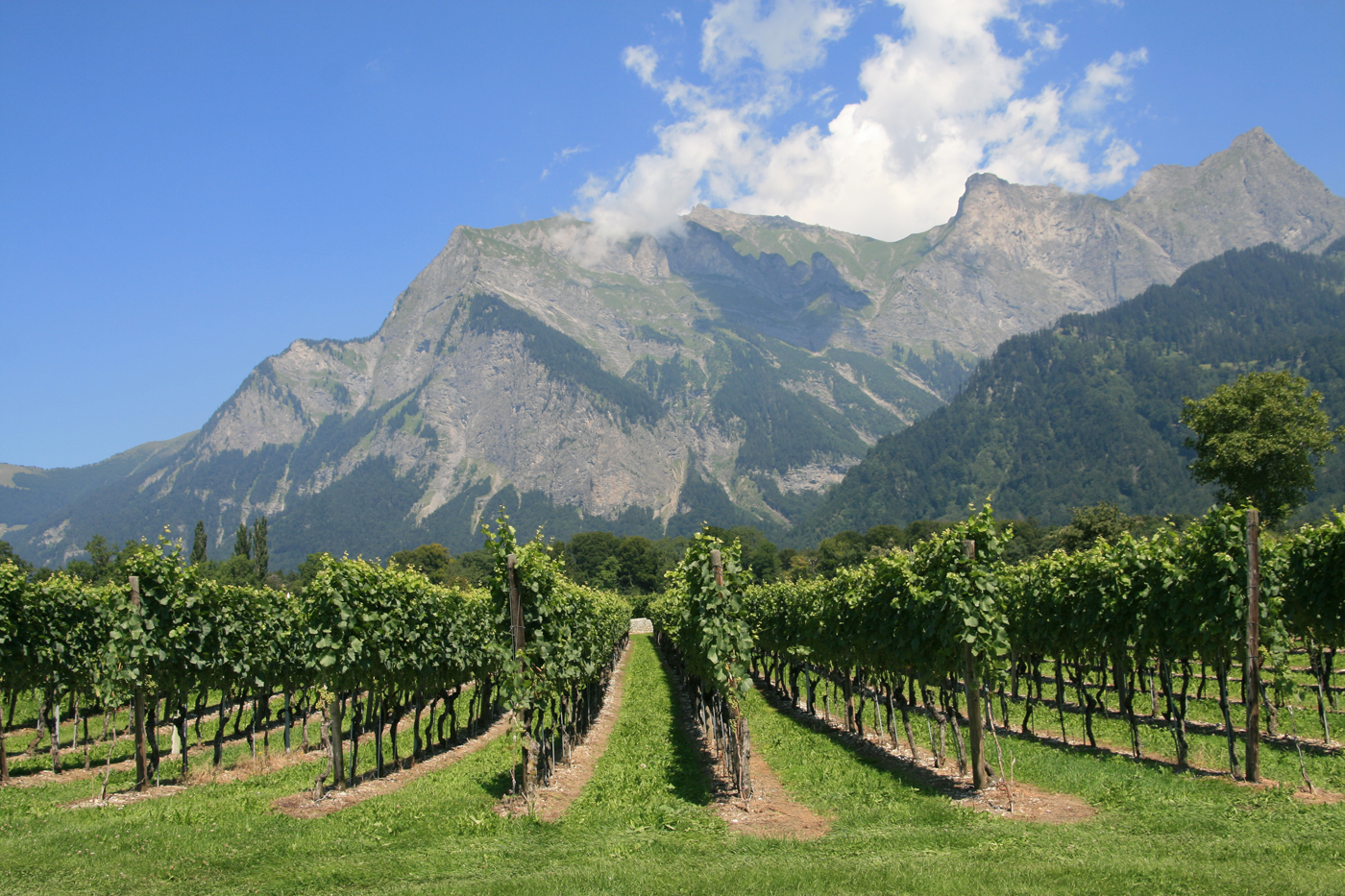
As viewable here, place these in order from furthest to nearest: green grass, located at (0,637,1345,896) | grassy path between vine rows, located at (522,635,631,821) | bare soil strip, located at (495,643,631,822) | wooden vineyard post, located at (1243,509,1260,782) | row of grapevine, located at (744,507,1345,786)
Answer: grassy path between vine rows, located at (522,635,631,821), bare soil strip, located at (495,643,631,822), row of grapevine, located at (744,507,1345,786), wooden vineyard post, located at (1243,509,1260,782), green grass, located at (0,637,1345,896)

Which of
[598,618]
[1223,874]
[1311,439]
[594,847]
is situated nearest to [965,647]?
[1223,874]

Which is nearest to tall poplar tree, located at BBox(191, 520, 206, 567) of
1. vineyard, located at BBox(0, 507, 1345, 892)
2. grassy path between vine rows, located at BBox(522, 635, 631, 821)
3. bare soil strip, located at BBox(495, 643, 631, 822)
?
grassy path between vine rows, located at BBox(522, 635, 631, 821)

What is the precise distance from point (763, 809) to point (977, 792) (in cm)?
415

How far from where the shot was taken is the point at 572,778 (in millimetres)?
21359

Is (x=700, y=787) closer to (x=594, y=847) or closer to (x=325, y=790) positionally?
Result: (x=594, y=847)

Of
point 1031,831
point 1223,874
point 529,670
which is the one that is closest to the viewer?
point 1223,874

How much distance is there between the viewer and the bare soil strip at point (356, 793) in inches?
650

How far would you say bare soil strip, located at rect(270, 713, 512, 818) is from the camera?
1652cm

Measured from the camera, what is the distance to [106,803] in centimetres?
1641

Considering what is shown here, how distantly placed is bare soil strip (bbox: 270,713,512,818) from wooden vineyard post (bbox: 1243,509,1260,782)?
1491 cm

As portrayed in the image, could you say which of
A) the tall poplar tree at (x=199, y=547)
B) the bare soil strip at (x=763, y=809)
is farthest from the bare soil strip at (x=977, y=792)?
the tall poplar tree at (x=199, y=547)

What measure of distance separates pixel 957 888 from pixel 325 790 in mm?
14963

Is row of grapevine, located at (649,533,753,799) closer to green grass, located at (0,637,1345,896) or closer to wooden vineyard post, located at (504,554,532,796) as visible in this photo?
green grass, located at (0,637,1345,896)

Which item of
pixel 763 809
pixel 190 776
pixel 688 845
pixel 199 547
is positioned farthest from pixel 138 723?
pixel 199 547
